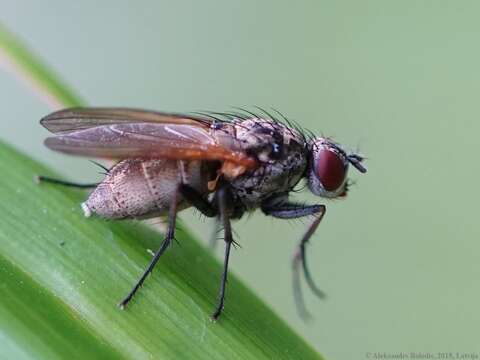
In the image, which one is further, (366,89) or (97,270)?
(366,89)

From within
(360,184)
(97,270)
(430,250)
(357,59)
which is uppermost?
(97,270)

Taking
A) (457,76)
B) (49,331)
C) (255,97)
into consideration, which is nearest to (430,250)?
(457,76)

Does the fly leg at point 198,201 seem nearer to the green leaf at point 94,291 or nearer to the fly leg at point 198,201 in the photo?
the fly leg at point 198,201

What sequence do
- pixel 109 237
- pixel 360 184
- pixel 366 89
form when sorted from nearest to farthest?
pixel 109 237 < pixel 360 184 < pixel 366 89

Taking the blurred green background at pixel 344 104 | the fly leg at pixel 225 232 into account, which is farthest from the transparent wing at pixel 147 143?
the blurred green background at pixel 344 104

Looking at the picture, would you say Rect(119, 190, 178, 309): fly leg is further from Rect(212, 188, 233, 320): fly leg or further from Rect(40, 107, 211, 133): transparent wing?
Rect(40, 107, 211, 133): transparent wing

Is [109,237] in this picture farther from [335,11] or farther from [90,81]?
[335,11]

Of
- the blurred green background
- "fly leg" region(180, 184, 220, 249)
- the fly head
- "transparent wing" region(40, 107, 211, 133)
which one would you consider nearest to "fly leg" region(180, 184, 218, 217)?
"fly leg" region(180, 184, 220, 249)

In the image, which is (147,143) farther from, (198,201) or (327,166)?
(327,166)
